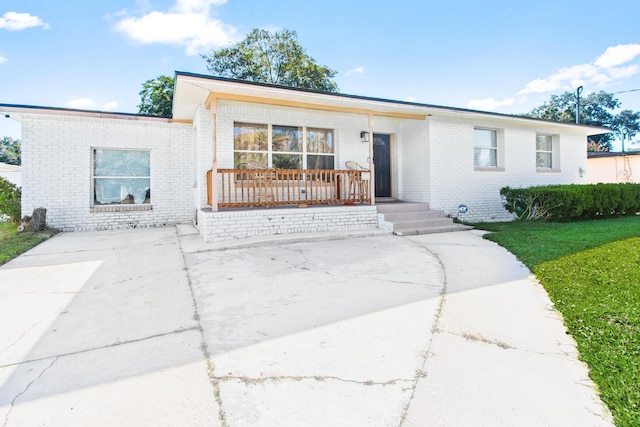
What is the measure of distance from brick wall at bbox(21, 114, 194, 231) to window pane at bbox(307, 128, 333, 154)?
3445 millimetres

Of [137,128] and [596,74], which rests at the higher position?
[596,74]

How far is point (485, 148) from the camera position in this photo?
999 centimetres

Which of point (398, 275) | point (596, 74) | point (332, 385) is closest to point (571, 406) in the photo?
point (332, 385)

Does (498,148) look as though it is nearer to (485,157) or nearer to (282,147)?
(485,157)

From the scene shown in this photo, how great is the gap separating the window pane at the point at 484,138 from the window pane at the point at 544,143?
2.13 meters

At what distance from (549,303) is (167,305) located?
388 centimetres

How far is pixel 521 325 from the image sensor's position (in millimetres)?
2799

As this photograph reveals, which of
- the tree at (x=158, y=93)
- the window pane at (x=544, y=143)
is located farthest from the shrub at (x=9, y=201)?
the window pane at (x=544, y=143)

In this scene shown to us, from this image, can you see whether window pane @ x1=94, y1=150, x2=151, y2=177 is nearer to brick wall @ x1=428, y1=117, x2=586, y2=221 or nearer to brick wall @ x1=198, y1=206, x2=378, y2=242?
brick wall @ x1=198, y1=206, x2=378, y2=242

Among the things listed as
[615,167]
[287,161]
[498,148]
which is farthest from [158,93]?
[615,167]

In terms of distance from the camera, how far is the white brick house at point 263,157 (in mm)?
7543

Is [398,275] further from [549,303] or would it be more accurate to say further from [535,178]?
[535,178]

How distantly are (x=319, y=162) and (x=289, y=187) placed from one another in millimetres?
1403

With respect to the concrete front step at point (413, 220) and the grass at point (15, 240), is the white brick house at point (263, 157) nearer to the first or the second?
the concrete front step at point (413, 220)
